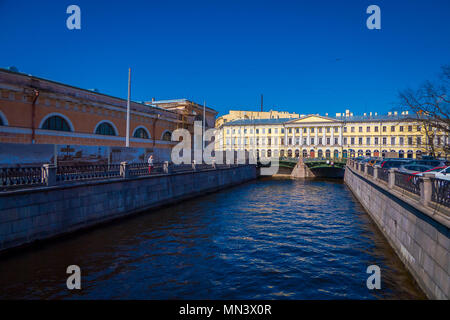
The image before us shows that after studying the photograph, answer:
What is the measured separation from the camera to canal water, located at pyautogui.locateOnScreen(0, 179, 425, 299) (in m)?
7.73

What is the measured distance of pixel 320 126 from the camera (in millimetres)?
73875

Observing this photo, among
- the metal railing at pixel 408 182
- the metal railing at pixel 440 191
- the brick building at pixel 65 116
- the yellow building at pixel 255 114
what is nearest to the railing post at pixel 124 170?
the brick building at pixel 65 116

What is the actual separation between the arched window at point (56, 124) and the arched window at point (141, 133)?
26.6 ft

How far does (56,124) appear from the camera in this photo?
2136 cm

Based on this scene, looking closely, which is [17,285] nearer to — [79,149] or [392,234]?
[79,149]

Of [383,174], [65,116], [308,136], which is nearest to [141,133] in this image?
[65,116]

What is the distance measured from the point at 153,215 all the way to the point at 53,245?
661cm

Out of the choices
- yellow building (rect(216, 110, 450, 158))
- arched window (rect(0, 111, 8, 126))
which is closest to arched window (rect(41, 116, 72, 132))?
arched window (rect(0, 111, 8, 126))

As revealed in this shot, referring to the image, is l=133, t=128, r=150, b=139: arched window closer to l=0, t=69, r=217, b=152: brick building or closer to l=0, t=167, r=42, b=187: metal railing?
l=0, t=69, r=217, b=152: brick building

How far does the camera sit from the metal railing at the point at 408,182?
9203 mm

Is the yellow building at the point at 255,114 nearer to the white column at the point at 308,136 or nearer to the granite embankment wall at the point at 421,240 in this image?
the white column at the point at 308,136

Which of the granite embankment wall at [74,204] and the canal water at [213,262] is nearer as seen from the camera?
the canal water at [213,262]

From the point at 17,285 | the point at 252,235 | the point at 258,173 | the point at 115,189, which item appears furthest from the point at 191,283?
the point at 258,173

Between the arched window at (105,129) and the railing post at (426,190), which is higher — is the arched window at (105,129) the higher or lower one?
the higher one
